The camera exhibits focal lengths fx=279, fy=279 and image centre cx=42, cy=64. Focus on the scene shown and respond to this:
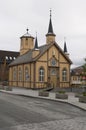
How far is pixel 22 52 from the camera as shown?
5912cm

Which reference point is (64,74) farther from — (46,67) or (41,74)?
(41,74)

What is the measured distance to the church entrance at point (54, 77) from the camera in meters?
47.1

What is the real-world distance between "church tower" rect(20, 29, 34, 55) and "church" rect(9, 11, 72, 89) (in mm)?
Answer: 7138

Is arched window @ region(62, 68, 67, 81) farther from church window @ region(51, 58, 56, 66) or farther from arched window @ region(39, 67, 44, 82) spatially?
arched window @ region(39, 67, 44, 82)

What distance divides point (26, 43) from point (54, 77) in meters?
14.6

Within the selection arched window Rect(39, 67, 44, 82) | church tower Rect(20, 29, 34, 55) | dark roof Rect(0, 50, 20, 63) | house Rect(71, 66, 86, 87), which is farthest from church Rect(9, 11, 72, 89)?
dark roof Rect(0, 50, 20, 63)

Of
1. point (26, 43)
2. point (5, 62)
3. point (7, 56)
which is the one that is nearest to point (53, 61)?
point (26, 43)

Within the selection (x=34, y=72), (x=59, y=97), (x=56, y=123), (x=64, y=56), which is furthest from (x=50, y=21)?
(x=56, y=123)

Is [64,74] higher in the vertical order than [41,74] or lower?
higher

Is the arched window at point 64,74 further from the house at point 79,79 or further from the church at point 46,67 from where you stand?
the house at point 79,79

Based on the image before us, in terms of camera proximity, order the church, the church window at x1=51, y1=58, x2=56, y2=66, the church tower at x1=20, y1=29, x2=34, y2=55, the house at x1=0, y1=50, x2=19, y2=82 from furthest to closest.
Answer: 1. the house at x1=0, y1=50, x2=19, y2=82
2. the church tower at x1=20, y1=29, x2=34, y2=55
3. the church window at x1=51, y1=58, x2=56, y2=66
4. the church

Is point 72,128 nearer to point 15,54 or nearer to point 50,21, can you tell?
point 50,21

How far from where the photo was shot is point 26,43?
59531 mm

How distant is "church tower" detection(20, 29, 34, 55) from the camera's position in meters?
58.9
